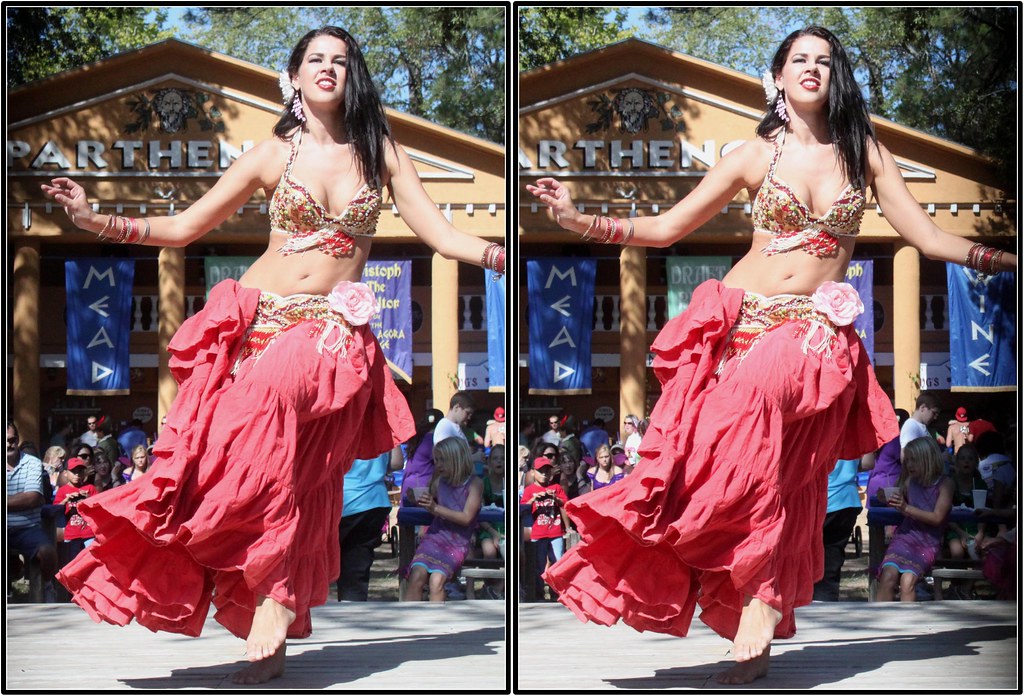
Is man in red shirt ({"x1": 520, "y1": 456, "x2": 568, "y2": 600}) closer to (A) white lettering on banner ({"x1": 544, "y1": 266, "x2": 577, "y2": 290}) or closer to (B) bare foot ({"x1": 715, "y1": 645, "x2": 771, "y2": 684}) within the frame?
(A) white lettering on banner ({"x1": 544, "y1": 266, "x2": 577, "y2": 290})

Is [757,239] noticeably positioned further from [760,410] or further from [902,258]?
[902,258]

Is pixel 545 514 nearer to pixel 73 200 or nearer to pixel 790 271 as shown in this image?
pixel 790 271

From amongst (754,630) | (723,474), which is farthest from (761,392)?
(754,630)

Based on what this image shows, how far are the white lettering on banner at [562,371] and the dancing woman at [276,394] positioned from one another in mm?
1185

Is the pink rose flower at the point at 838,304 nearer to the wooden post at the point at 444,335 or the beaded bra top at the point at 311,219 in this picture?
the beaded bra top at the point at 311,219

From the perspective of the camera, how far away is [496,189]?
4.88m

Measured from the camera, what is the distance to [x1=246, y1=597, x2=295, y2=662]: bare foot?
11.6ft

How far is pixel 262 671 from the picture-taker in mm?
3688

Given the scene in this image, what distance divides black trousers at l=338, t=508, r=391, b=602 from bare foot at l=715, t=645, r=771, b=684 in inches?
76.9

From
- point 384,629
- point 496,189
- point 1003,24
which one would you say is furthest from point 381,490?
point 1003,24

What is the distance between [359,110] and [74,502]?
239 centimetres

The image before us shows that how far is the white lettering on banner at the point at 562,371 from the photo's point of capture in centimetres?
501

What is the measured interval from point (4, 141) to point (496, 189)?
184 cm

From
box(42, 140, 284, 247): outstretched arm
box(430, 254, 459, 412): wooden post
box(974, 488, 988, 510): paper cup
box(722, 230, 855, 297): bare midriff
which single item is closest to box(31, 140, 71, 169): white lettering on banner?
box(430, 254, 459, 412): wooden post
